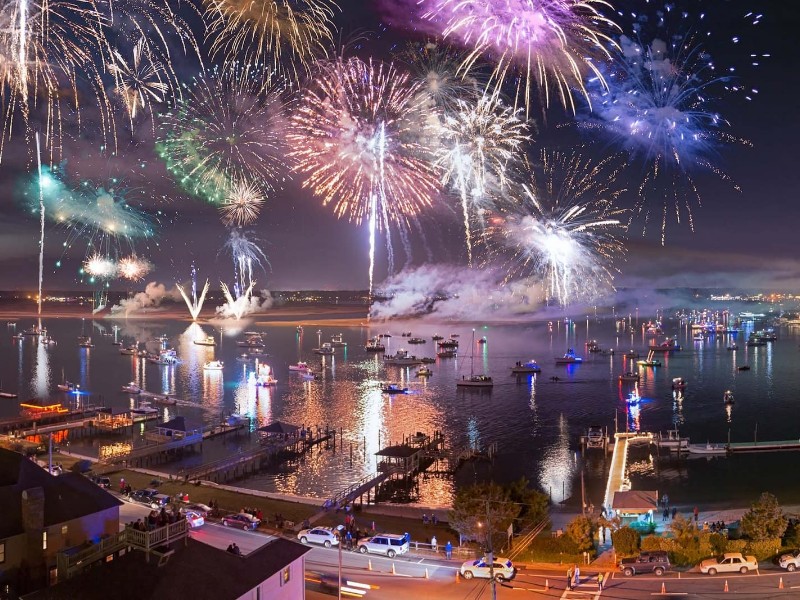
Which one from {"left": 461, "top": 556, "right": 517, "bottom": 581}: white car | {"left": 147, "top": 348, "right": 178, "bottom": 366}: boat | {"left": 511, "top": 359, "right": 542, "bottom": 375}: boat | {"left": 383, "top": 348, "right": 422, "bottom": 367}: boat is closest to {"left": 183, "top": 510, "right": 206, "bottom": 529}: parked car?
{"left": 461, "top": 556, "right": 517, "bottom": 581}: white car

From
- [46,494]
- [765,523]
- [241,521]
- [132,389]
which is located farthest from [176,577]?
[132,389]

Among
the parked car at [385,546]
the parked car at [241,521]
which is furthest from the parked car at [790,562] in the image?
the parked car at [241,521]

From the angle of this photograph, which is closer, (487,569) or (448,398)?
(487,569)

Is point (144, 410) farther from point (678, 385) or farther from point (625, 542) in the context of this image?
point (678, 385)

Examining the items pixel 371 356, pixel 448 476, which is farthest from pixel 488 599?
pixel 371 356

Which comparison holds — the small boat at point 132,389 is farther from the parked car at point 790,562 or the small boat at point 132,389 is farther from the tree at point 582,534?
the parked car at point 790,562

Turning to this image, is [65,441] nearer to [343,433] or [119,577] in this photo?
[343,433]

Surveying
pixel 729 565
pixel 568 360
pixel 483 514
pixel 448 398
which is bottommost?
pixel 448 398

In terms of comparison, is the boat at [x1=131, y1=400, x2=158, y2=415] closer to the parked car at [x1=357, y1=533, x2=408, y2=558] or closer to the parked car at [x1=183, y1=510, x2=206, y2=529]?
the parked car at [x1=183, y1=510, x2=206, y2=529]
